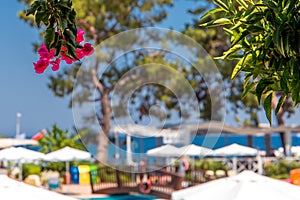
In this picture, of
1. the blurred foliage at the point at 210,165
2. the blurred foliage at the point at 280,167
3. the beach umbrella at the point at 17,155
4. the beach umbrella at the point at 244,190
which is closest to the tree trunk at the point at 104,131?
the blurred foliage at the point at 210,165

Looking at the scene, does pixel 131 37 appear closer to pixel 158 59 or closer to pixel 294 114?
pixel 158 59

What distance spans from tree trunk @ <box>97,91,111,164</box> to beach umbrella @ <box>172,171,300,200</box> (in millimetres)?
13571

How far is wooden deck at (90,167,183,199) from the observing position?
42.3 ft

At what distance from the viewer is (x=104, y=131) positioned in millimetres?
21547

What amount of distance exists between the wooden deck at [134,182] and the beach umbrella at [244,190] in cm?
673

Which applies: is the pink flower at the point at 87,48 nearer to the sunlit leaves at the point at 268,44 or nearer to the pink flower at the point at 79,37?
the pink flower at the point at 79,37

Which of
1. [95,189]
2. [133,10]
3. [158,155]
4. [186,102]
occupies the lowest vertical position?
[95,189]

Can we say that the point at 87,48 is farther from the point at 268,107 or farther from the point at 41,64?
the point at 268,107

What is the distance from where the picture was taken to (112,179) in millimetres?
14602

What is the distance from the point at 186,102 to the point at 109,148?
38.0ft

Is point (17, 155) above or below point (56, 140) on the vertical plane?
below

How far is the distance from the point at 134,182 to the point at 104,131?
769 cm

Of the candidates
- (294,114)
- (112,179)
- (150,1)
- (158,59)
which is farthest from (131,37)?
(294,114)

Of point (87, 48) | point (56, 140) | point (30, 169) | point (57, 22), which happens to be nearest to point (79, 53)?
point (87, 48)
